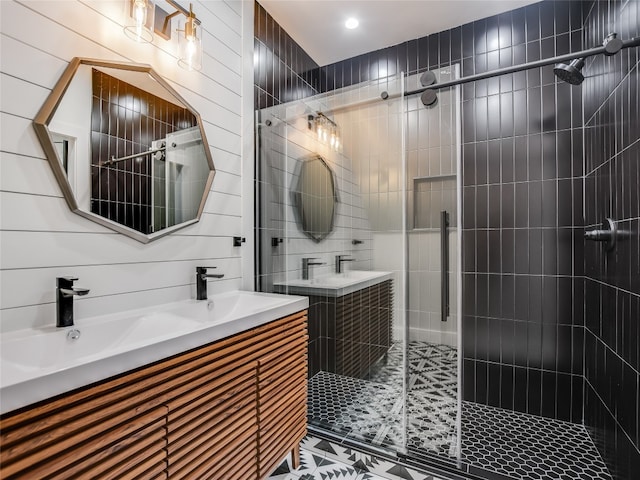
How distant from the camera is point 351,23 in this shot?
8.32 ft

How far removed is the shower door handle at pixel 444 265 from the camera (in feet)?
5.71

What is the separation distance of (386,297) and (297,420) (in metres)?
0.79

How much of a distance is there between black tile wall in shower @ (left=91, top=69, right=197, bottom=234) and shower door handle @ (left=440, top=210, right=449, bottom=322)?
148 cm

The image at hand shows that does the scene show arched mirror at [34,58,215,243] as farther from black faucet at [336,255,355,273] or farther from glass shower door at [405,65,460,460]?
glass shower door at [405,65,460,460]

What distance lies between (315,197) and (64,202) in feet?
4.28

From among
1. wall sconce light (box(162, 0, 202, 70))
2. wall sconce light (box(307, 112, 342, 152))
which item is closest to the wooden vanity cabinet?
wall sconce light (box(307, 112, 342, 152))

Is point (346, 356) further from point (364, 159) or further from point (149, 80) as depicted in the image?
point (149, 80)

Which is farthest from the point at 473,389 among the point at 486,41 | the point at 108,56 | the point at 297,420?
the point at 108,56

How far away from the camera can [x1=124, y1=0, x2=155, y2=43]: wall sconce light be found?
1.46m

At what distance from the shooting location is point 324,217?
2102mm

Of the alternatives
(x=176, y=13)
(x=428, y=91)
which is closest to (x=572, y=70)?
(x=428, y=91)

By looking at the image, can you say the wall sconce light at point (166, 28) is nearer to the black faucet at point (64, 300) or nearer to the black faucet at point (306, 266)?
the black faucet at point (64, 300)

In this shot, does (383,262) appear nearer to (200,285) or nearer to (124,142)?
(200,285)

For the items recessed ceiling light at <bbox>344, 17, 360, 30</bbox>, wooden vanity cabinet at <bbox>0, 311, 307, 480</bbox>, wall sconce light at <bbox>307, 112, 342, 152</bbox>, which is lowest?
wooden vanity cabinet at <bbox>0, 311, 307, 480</bbox>
